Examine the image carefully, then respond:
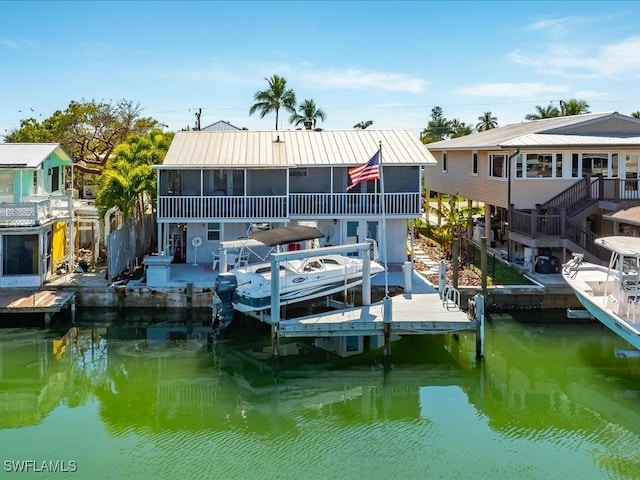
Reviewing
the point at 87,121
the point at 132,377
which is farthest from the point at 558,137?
the point at 87,121

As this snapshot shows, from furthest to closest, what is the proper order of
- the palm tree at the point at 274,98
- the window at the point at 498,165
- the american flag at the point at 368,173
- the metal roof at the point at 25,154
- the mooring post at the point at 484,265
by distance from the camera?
the palm tree at the point at 274,98, the window at the point at 498,165, the metal roof at the point at 25,154, the mooring post at the point at 484,265, the american flag at the point at 368,173

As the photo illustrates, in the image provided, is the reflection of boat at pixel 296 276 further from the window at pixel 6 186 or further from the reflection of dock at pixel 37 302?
the window at pixel 6 186

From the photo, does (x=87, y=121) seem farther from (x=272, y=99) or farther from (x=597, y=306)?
(x=597, y=306)

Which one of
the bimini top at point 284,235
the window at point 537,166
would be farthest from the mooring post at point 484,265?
the bimini top at point 284,235

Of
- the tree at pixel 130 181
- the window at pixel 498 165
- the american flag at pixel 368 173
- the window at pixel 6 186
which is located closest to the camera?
the american flag at pixel 368 173

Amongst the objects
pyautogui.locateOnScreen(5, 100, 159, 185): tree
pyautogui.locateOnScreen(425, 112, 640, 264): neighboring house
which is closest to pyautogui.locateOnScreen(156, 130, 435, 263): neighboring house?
pyautogui.locateOnScreen(425, 112, 640, 264): neighboring house

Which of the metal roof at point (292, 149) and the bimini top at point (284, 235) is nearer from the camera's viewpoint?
the bimini top at point (284, 235)

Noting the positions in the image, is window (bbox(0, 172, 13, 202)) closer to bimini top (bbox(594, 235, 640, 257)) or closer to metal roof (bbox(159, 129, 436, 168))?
metal roof (bbox(159, 129, 436, 168))
